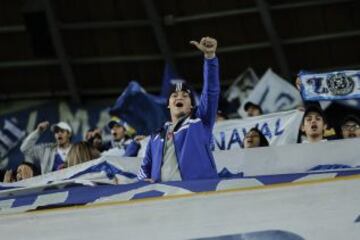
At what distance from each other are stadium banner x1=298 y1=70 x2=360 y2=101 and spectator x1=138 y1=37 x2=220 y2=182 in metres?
2.18

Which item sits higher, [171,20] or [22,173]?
[171,20]

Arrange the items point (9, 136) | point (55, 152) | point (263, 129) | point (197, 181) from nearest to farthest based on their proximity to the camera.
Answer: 1. point (197, 181)
2. point (55, 152)
3. point (263, 129)
4. point (9, 136)

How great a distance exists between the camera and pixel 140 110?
11.5 meters

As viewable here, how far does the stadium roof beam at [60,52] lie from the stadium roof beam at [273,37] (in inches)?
114

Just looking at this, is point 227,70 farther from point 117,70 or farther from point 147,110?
point 147,110

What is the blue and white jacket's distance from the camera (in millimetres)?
5609

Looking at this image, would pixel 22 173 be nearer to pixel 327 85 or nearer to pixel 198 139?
pixel 198 139

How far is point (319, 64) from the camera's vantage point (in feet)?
44.1

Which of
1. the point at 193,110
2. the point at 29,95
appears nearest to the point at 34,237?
the point at 193,110

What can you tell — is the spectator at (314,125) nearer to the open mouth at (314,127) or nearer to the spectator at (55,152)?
the open mouth at (314,127)

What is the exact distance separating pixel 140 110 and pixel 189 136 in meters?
5.89

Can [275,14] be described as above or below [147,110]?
above

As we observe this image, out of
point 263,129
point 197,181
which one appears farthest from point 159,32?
point 197,181

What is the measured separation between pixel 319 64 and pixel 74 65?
368 cm
